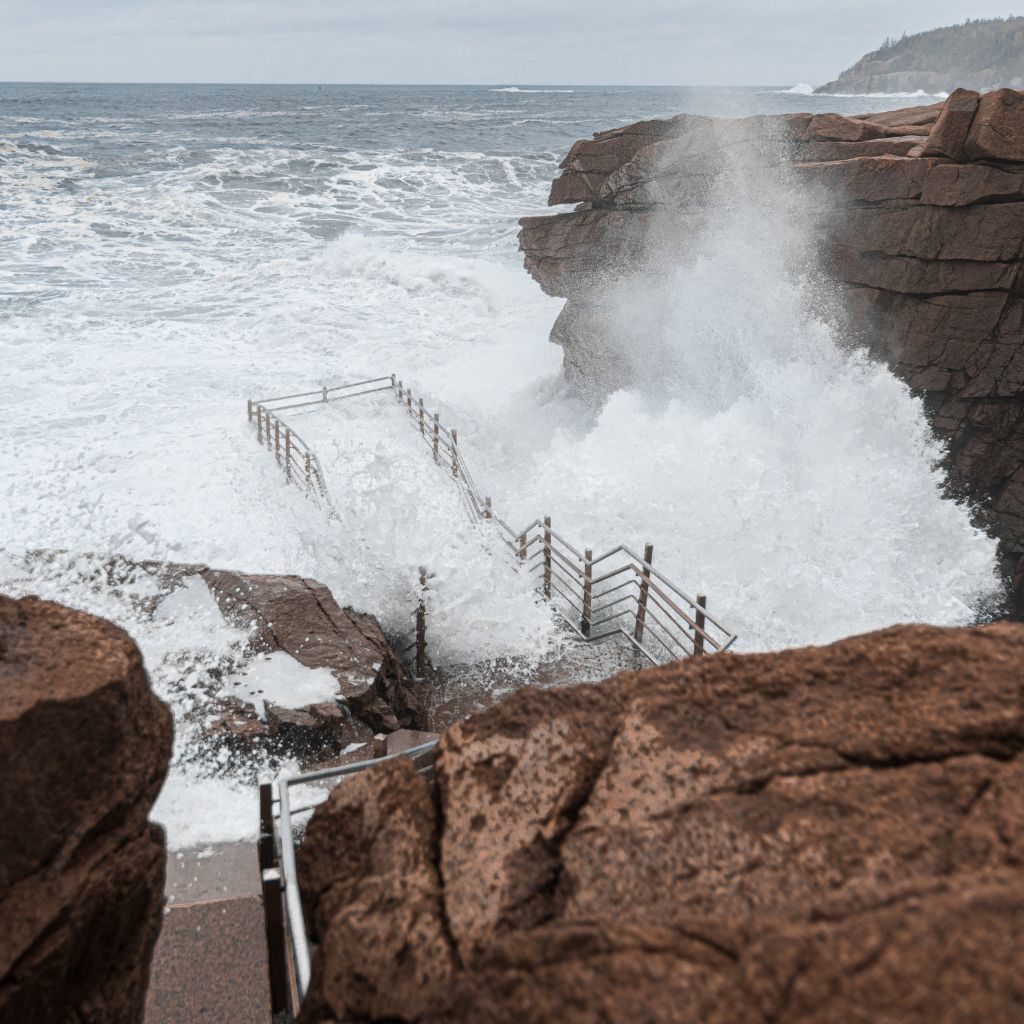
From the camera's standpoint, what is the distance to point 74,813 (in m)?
2.10

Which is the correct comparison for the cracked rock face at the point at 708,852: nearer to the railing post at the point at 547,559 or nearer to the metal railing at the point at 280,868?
the metal railing at the point at 280,868

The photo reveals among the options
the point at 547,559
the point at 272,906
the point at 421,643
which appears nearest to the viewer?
the point at 272,906

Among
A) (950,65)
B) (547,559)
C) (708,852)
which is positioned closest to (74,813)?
(708,852)

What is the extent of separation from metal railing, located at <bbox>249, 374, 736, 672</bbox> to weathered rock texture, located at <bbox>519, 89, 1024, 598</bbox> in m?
5.13

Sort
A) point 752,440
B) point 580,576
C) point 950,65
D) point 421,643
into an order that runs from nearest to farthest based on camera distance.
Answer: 1. point 421,643
2. point 580,576
3. point 752,440
4. point 950,65

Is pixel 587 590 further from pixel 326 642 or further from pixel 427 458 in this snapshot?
pixel 427 458

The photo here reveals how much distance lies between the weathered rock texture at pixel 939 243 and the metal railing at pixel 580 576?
513 cm

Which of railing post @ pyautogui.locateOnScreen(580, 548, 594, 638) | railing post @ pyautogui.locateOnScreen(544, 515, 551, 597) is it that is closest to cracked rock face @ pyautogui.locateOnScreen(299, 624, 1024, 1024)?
railing post @ pyautogui.locateOnScreen(580, 548, 594, 638)

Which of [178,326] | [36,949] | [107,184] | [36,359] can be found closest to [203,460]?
[36,359]

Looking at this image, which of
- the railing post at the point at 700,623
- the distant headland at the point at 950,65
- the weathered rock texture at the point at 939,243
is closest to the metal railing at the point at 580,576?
the railing post at the point at 700,623

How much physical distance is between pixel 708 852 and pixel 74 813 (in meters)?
1.59

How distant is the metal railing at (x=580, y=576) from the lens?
7016 mm

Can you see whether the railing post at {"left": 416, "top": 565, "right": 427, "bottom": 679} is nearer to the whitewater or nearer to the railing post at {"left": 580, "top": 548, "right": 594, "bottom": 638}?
the whitewater

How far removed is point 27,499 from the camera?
9.33 meters
